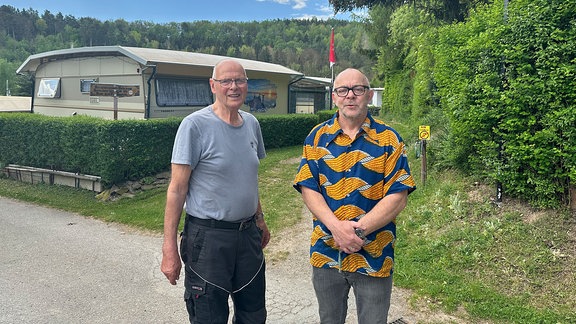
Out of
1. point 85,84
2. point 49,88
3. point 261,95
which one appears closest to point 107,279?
point 85,84

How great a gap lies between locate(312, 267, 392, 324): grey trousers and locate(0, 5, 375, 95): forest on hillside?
65290 millimetres

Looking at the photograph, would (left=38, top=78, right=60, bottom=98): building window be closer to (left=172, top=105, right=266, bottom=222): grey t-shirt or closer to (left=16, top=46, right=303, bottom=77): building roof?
(left=16, top=46, right=303, bottom=77): building roof

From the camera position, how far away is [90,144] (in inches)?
360

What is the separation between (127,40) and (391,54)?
66.5 metres

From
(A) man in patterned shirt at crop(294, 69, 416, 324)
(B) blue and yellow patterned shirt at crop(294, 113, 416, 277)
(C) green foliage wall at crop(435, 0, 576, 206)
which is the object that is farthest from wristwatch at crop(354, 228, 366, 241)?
(C) green foliage wall at crop(435, 0, 576, 206)

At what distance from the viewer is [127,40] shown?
253ft

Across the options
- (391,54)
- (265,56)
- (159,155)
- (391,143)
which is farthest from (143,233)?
(265,56)

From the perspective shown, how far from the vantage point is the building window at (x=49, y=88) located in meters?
14.5

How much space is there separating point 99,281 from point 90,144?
16.3 ft

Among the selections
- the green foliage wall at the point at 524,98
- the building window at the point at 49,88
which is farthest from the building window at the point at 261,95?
the green foliage wall at the point at 524,98

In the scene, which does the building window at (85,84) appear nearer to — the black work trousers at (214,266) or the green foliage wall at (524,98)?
the green foliage wall at (524,98)

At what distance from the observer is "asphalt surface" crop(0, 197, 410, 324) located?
412 cm

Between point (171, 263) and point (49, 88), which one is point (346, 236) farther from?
point (49, 88)

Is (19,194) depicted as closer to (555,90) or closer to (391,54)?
(555,90)
